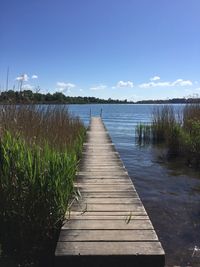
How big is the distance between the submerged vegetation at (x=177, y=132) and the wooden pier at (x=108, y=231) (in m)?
4.40

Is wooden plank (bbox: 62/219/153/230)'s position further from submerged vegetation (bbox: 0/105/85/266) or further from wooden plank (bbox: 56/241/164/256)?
wooden plank (bbox: 56/241/164/256)

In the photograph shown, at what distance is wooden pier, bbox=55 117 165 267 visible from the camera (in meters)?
3.09

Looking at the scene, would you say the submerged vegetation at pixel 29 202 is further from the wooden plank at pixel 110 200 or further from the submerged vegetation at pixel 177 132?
the submerged vegetation at pixel 177 132

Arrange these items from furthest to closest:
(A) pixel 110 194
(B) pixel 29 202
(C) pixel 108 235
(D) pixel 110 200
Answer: (A) pixel 110 194
(D) pixel 110 200
(B) pixel 29 202
(C) pixel 108 235

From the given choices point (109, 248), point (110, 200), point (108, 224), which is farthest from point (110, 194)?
point (109, 248)

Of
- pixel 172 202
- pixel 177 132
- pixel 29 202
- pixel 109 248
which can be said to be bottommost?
pixel 172 202

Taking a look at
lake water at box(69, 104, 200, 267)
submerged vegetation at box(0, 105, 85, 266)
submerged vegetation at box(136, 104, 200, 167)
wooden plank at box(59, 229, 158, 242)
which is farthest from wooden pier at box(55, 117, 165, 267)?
submerged vegetation at box(136, 104, 200, 167)

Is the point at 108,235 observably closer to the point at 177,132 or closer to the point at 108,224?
the point at 108,224

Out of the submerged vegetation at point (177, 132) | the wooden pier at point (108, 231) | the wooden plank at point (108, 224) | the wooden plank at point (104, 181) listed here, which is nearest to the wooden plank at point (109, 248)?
the wooden pier at point (108, 231)

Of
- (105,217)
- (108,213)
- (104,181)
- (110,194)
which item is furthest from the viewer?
(104,181)

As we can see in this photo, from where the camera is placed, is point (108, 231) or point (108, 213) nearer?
point (108, 231)

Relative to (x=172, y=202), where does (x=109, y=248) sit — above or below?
above

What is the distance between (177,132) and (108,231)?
824 centimetres

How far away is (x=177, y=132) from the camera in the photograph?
1135 centimetres
